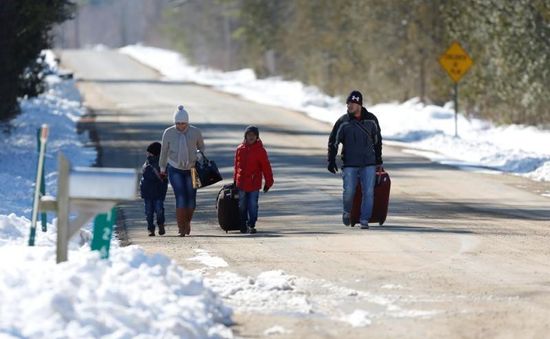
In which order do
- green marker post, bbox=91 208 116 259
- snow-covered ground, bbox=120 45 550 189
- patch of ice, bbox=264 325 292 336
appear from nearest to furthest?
patch of ice, bbox=264 325 292 336 → green marker post, bbox=91 208 116 259 → snow-covered ground, bbox=120 45 550 189

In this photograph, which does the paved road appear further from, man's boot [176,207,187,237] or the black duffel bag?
the black duffel bag

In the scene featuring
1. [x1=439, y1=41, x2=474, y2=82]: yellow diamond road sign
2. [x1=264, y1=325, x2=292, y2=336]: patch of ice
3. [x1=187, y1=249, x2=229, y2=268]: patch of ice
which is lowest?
[x1=264, y1=325, x2=292, y2=336]: patch of ice

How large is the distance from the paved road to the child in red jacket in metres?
0.38

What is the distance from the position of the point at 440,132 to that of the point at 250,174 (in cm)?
2347

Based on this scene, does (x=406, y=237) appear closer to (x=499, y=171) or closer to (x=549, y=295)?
(x=549, y=295)

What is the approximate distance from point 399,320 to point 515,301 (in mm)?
1315

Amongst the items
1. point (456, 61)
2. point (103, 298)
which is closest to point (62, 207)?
point (103, 298)

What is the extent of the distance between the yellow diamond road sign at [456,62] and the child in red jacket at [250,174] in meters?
20.3

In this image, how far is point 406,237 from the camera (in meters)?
17.6

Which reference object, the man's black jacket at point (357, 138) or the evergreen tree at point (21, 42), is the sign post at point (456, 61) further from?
the man's black jacket at point (357, 138)

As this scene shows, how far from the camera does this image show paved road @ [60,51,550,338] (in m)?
11.4

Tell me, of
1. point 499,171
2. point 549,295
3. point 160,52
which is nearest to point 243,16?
point 160,52

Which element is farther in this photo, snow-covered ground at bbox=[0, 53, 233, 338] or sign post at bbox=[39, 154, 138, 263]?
sign post at bbox=[39, 154, 138, 263]

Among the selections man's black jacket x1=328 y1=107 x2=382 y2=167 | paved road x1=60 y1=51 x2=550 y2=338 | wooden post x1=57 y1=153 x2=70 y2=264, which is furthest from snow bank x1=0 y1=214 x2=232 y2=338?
man's black jacket x1=328 y1=107 x2=382 y2=167
